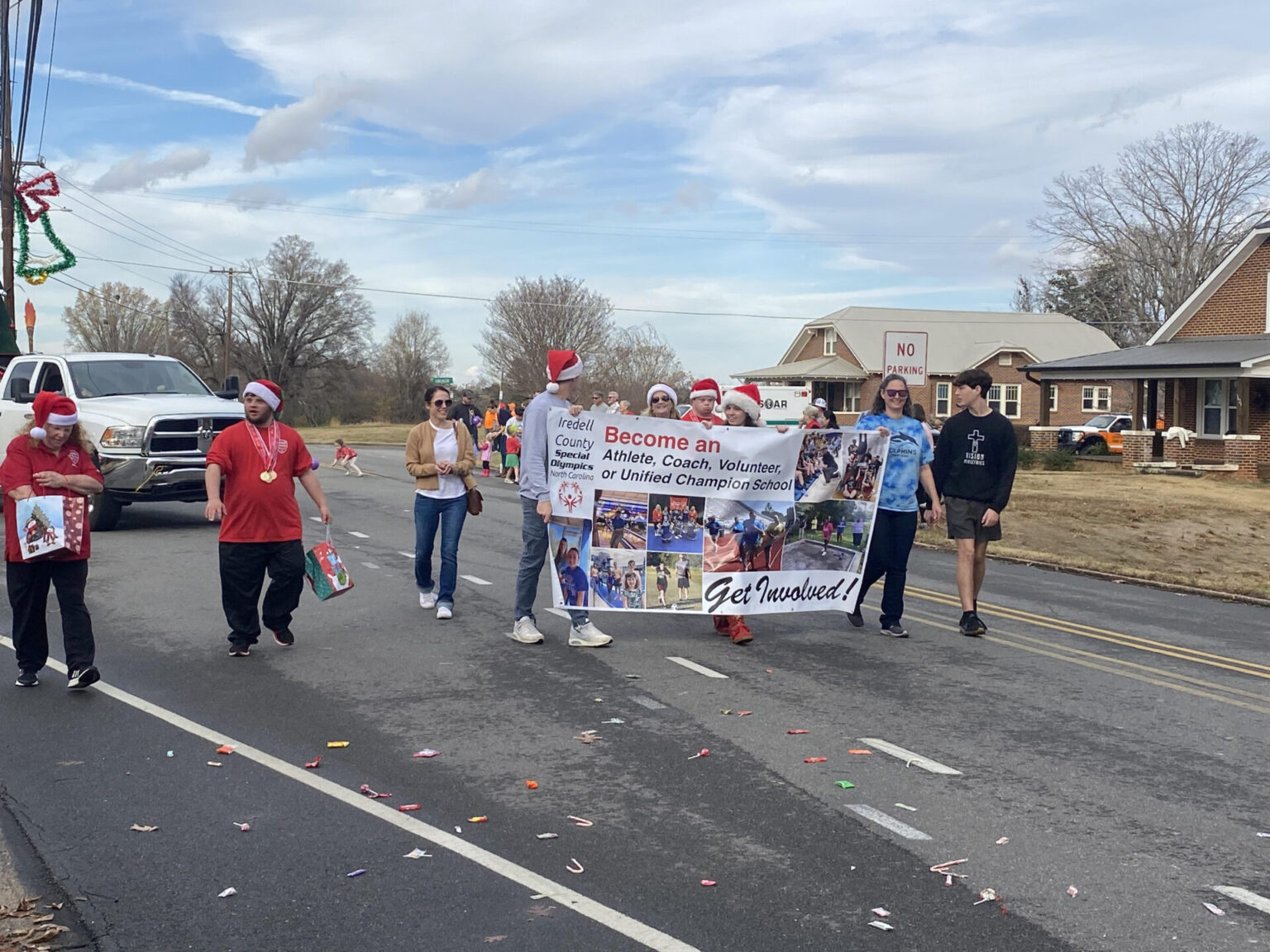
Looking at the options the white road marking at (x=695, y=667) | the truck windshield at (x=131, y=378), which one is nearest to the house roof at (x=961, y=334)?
the truck windshield at (x=131, y=378)

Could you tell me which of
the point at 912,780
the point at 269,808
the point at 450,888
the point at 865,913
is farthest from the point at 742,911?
the point at 269,808

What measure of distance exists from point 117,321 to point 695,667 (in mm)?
107390

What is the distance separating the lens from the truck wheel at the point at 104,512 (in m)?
14.8

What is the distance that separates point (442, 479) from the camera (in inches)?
385

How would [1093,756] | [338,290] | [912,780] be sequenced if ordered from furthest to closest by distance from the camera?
[338,290], [1093,756], [912,780]

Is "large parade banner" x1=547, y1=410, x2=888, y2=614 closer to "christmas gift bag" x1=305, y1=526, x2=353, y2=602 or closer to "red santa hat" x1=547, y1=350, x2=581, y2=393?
"red santa hat" x1=547, y1=350, x2=581, y2=393

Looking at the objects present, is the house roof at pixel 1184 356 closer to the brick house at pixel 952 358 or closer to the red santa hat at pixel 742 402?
the brick house at pixel 952 358

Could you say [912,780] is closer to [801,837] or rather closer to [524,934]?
[801,837]

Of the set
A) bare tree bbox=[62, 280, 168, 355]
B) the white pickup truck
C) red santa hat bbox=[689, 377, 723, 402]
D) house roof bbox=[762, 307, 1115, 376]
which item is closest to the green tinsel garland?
the white pickup truck

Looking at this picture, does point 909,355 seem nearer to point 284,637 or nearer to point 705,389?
point 705,389

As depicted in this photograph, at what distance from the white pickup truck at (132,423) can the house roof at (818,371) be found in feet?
148

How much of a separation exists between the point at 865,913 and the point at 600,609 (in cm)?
455

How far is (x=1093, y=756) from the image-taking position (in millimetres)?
6223

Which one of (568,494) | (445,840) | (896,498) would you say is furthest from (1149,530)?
(445,840)
